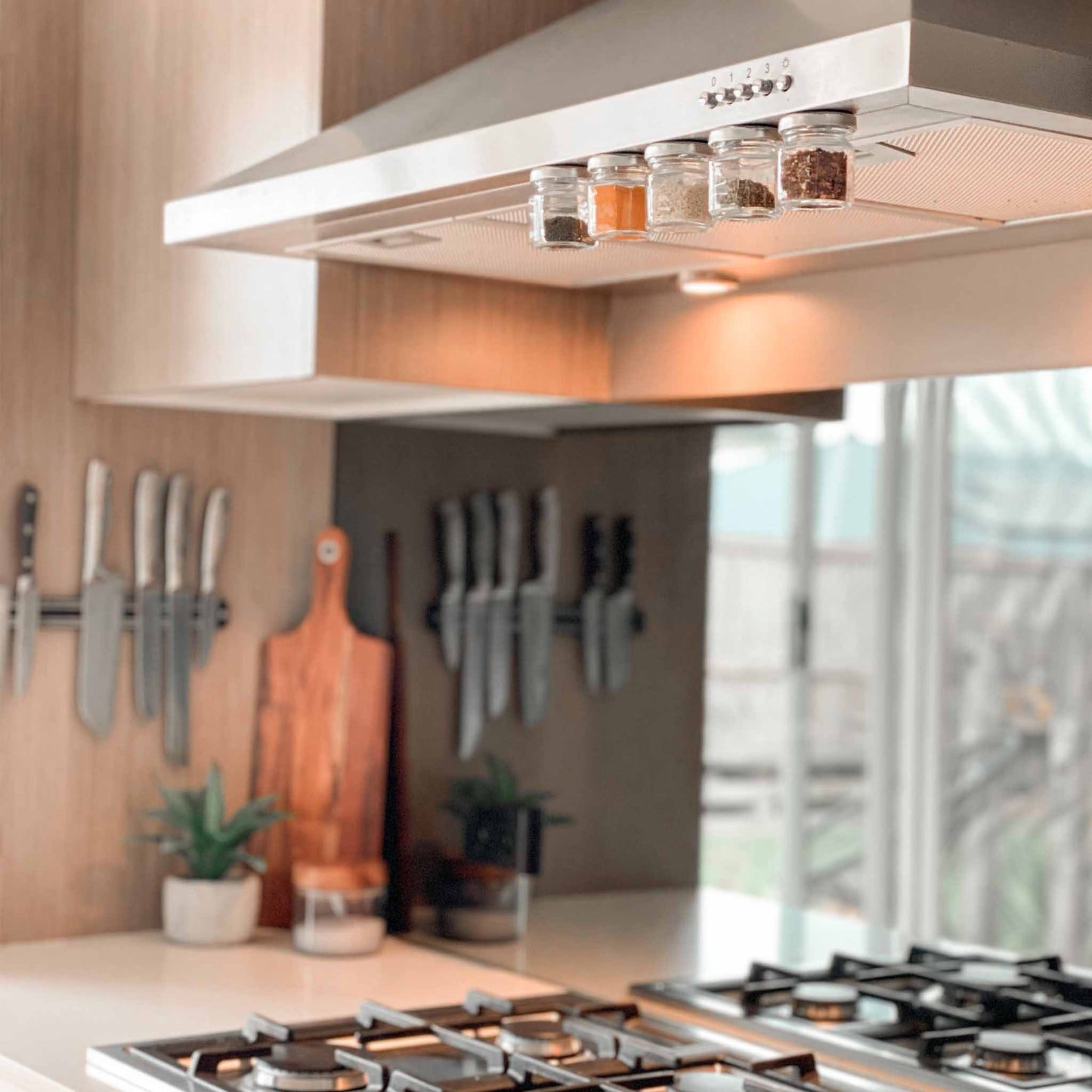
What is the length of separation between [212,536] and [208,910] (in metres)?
0.47

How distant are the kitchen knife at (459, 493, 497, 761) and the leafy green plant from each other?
28 cm

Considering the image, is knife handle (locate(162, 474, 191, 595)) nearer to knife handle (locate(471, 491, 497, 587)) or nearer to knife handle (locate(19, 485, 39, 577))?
knife handle (locate(19, 485, 39, 577))

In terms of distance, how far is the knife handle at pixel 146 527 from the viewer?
7.38 ft

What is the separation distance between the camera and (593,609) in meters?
2.31

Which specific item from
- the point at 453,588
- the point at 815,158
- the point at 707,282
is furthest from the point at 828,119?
the point at 453,588

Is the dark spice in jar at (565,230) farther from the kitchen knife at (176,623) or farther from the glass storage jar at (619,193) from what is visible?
the kitchen knife at (176,623)

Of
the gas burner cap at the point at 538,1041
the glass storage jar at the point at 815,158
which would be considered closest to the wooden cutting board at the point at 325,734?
the gas burner cap at the point at 538,1041

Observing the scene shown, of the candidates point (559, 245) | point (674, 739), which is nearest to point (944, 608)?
point (674, 739)

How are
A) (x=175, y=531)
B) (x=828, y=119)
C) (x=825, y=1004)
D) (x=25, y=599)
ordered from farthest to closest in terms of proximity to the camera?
(x=175, y=531) → (x=25, y=599) → (x=825, y=1004) → (x=828, y=119)

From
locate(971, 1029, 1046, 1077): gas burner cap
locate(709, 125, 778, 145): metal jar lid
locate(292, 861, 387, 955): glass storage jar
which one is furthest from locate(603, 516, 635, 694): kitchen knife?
locate(709, 125, 778, 145): metal jar lid

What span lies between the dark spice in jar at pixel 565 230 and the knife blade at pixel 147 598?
3.45 ft

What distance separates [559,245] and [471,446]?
3.36 ft

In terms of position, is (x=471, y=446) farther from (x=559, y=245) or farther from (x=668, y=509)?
(x=559, y=245)

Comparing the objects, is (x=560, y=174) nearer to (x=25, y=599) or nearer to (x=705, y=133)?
(x=705, y=133)
